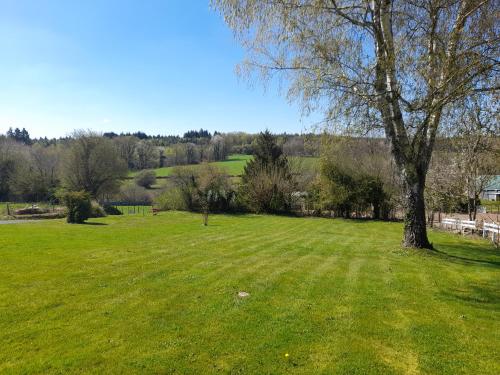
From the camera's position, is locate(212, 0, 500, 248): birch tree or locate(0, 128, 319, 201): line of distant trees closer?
locate(212, 0, 500, 248): birch tree

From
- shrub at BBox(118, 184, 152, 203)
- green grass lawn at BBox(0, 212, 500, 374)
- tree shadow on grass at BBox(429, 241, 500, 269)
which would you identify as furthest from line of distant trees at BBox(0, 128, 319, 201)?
green grass lawn at BBox(0, 212, 500, 374)

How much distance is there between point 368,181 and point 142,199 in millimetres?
31001

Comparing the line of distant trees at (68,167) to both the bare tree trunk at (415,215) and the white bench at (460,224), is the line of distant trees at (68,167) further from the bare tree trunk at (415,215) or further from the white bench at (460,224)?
the bare tree trunk at (415,215)

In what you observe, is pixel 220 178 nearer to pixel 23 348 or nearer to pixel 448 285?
pixel 448 285

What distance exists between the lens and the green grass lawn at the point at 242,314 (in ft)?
11.6

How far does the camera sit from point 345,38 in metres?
9.15

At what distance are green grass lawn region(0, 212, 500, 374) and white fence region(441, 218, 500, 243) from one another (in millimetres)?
6558

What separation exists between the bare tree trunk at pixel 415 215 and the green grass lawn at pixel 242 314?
1436 mm

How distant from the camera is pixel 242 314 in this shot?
471 cm

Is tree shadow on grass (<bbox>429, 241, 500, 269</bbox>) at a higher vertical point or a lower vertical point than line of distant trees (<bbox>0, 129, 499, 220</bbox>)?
lower

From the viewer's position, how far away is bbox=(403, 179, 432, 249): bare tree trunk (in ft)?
31.9

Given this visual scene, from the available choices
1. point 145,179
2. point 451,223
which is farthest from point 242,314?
point 145,179

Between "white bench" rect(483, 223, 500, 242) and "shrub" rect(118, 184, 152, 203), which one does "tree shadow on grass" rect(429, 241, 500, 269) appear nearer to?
"white bench" rect(483, 223, 500, 242)

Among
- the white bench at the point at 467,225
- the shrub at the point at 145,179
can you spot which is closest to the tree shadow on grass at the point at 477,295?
the white bench at the point at 467,225
